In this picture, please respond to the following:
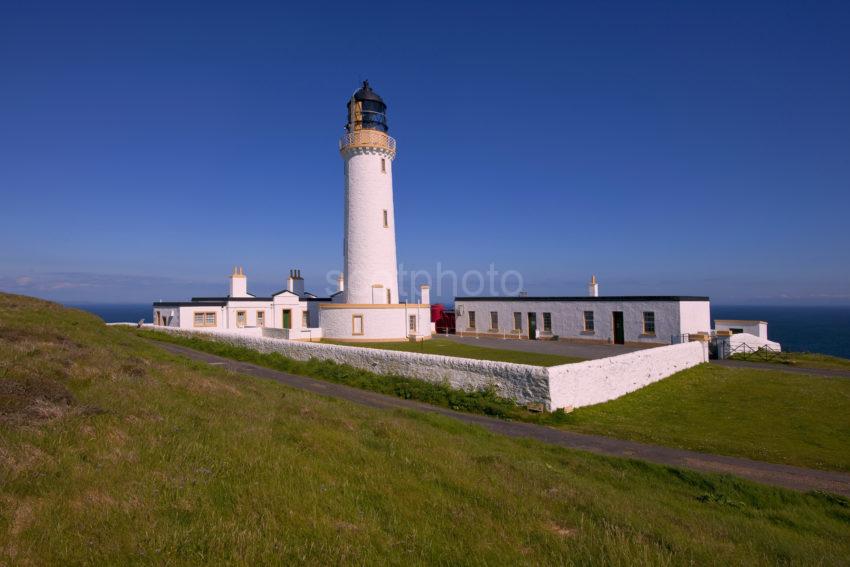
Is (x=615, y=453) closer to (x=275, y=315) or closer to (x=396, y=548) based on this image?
(x=396, y=548)

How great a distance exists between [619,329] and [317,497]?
2664 cm

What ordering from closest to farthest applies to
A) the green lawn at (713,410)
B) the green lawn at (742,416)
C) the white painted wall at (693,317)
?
the green lawn at (742,416) → the green lawn at (713,410) → the white painted wall at (693,317)

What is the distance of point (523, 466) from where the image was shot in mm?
7695

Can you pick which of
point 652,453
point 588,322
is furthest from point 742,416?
point 588,322

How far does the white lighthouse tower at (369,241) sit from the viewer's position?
1194 inches

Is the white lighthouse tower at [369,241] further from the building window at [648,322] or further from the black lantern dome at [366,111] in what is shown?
the building window at [648,322]

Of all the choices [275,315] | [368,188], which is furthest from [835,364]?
[275,315]

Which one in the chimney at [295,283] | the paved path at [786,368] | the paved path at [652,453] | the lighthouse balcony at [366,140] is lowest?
the paved path at [652,453]

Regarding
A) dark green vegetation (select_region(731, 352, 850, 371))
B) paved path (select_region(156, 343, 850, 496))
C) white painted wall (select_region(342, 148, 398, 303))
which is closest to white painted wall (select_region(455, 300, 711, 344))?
dark green vegetation (select_region(731, 352, 850, 371))

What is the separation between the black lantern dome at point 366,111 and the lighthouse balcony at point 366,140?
55 cm

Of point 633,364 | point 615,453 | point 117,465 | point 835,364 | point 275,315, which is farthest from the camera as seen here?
point 275,315

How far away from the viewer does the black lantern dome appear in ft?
104

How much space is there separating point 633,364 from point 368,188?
20066 mm

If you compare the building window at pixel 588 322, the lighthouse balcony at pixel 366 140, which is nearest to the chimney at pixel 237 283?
the lighthouse balcony at pixel 366 140
